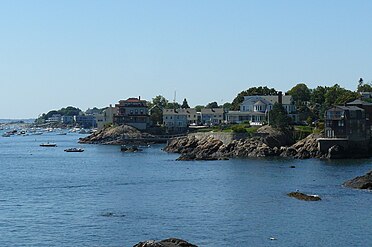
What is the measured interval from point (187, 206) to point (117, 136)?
94688 millimetres

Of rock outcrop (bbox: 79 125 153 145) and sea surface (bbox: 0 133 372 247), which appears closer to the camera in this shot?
sea surface (bbox: 0 133 372 247)

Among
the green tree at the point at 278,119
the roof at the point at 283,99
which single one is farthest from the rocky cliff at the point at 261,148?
the roof at the point at 283,99

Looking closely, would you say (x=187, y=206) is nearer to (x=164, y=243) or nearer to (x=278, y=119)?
(x=164, y=243)

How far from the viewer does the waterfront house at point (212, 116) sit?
164625 mm

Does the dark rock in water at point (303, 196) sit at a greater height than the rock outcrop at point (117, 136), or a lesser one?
lesser

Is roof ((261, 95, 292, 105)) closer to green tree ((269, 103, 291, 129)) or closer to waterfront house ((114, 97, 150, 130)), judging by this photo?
green tree ((269, 103, 291, 129))

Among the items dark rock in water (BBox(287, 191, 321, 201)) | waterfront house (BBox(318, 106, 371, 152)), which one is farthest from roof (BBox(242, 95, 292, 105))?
dark rock in water (BBox(287, 191, 321, 201))

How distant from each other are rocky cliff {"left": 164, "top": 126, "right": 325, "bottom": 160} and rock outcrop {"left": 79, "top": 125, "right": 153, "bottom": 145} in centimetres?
3399

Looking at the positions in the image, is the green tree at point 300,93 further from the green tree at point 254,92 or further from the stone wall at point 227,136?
the stone wall at point 227,136

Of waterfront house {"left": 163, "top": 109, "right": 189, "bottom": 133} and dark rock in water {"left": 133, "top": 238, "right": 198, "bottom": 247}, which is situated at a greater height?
waterfront house {"left": 163, "top": 109, "right": 189, "bottom": 133}

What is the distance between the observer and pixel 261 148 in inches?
3900

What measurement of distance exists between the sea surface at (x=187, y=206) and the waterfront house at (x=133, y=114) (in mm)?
65466

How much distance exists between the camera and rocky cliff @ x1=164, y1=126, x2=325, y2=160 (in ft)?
314

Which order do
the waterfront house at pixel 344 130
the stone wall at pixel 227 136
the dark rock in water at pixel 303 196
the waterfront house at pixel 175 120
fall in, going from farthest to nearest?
the waterfront house at pixel 175 120 < the stone wall at pixel 227 136 < the waterfront house at pixel 344 130 < the dark rock in water at pixel 303 196
